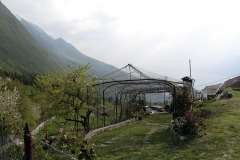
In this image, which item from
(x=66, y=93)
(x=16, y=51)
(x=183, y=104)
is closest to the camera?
(x=183, y=104)

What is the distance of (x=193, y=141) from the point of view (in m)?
6.41

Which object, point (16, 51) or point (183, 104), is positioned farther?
point (16, 51)

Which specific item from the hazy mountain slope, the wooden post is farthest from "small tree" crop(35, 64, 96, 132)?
the hazy mountain slope

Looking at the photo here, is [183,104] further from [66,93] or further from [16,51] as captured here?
[16,51]

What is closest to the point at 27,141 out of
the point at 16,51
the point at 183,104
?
the point at 183,104

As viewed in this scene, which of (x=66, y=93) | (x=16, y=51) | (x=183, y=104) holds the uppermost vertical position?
(x=16, y=51)

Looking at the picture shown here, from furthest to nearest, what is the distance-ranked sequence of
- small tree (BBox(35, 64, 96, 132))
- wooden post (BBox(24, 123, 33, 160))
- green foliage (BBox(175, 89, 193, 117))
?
small tree (BBox(35, 64, 96, 132)), green foliage (BBox(175, 89, 193, 117)), wooden post (BBox(24, 123, 33, 160))

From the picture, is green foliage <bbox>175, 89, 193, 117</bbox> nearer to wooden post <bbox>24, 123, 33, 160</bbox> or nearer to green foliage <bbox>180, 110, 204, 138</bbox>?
green foliage <bbox>180, 110, 204, 138</bbox>

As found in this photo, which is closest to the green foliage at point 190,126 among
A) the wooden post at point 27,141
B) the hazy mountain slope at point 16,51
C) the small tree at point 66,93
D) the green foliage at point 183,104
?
the green foliage at point 183,104

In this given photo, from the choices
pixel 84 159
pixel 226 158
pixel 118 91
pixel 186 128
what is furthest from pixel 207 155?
pixel 118 91

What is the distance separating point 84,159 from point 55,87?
32.4ft

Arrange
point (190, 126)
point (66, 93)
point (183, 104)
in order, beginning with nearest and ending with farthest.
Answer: point (190, 126) → point (183, 104) → point (66, 93)

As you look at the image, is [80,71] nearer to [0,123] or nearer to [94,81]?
[94,81]

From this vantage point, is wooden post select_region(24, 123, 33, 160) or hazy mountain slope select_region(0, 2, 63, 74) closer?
wooden post select_region(24, 123, 33, 160)
